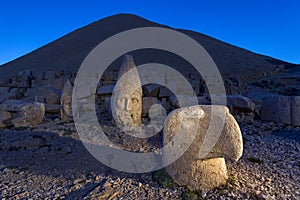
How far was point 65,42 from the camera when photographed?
40312mm

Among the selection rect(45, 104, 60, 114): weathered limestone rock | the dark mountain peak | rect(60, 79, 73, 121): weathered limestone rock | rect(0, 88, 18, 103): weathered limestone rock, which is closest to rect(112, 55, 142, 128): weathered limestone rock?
rect(60, 79, 73, 121): weathered limestone rock

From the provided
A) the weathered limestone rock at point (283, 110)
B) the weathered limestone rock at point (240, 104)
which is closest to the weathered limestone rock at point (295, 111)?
the weathered limestone rock at point (283, 110)

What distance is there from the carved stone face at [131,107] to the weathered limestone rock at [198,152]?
383cm

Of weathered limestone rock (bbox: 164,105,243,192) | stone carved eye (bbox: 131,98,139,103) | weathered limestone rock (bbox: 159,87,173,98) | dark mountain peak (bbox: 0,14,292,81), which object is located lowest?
weathered limestone rock (bbox: 164,105,243,192)

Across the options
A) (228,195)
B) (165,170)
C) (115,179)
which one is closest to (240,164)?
(228,195)

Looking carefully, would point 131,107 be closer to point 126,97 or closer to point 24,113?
point 126,97

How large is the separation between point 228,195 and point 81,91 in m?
8.87

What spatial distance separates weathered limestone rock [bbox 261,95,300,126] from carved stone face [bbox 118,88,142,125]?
486 centimetres

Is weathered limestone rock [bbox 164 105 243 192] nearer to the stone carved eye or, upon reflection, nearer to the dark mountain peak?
the stone carved eye

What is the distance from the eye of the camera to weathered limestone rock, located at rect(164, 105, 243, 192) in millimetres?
3707

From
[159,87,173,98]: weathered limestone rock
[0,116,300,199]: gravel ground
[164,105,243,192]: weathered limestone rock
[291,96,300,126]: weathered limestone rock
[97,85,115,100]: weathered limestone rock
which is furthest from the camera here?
[97,85,115,100]: weathered limestone rock

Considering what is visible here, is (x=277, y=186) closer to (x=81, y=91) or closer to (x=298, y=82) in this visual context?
(x=81, y=91)

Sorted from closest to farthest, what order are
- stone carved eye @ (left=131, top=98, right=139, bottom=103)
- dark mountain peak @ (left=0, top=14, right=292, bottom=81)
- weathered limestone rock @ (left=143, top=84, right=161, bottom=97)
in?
1. stone carved eye @ (left=131, top=98, right=139, bottom=103)
2. weathered limestone rock @ (left=143, top=84, right=161, bottom=97)
3. dark mountain peak @ (left=0, top=14, right=292, bottom=81)

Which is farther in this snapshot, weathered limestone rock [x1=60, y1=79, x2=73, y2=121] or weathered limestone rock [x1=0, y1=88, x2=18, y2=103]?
weathered limestone rock [x1=0, y1=88, x2=18, y2=103]
